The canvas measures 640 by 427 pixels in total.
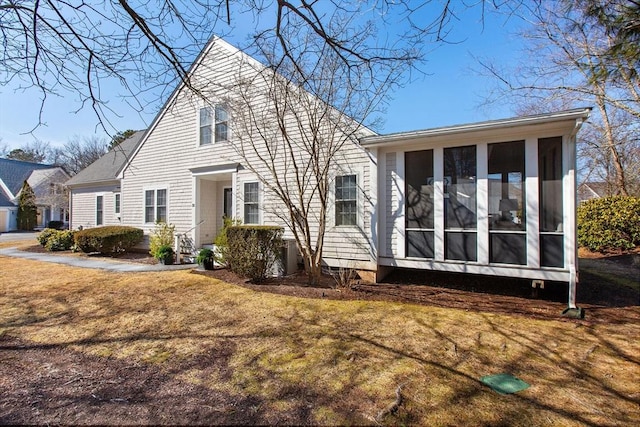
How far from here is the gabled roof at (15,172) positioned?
105 ft

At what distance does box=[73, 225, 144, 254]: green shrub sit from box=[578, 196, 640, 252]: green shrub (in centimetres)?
1768

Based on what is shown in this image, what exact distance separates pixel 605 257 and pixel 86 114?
15368mm

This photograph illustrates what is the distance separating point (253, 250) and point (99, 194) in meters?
11.9

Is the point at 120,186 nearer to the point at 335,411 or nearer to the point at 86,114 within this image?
the point at 86,114

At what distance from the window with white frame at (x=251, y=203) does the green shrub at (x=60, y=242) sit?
9631 millimetres

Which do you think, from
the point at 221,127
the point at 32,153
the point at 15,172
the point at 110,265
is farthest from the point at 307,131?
the point at 32,153

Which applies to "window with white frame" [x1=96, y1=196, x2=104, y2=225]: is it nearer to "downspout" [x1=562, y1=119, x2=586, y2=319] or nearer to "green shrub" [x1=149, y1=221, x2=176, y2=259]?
"green shrub" [x1=149, y1=221, x2=176, y2=259]

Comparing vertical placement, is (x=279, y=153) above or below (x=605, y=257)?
above

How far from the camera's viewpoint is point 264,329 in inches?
188

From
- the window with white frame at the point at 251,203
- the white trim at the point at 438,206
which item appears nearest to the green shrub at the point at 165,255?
the window with white frame at the point at 251,203

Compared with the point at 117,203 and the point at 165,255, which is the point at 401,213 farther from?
the point at 117,203

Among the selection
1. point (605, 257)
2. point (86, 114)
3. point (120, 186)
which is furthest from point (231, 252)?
point (605, 257)

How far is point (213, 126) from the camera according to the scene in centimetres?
1118

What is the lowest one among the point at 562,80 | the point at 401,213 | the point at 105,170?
the point at 401,213
